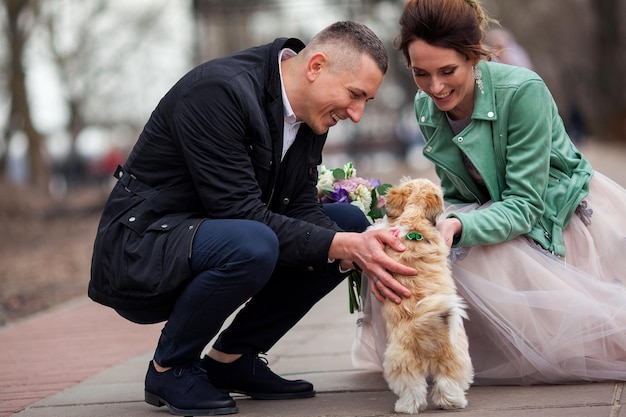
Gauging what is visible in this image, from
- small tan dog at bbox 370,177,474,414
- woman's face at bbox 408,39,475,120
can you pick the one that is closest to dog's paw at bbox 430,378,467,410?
small tan dog at bbox 370,177,474,414

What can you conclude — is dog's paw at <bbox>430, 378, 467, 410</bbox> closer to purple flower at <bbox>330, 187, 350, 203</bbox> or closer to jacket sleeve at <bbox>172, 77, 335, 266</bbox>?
jacket sleeve at <bbox>172, 77, 335, 266</bbox>

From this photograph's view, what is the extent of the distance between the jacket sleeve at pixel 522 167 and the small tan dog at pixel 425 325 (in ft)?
1.07

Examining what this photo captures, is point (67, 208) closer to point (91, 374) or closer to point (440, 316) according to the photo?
point (91, 374)

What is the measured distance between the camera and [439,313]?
354 centimetres

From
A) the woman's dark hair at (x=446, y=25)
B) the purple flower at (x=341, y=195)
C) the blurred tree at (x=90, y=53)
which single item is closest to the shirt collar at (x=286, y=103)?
the woman's dark hair at (x=446, y=25)

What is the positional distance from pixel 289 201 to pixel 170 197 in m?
0.56

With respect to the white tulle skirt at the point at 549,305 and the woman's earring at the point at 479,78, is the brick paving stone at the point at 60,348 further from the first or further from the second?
the woman's earring at the point at 479,78

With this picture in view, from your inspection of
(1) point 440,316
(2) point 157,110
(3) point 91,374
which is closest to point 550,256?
(1) point 440,316

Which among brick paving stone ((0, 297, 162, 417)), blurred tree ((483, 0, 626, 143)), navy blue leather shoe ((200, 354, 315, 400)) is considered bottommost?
blurred tree ((483, 0, 626, 143))

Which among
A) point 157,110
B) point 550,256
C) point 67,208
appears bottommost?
point 67,208

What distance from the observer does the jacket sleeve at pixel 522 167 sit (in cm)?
408

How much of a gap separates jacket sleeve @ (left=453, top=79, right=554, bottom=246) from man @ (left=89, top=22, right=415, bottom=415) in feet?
2.01

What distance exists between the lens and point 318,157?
14.2 feet

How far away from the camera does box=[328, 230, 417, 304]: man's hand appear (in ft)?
12.1
